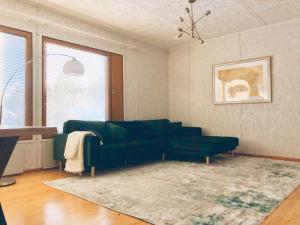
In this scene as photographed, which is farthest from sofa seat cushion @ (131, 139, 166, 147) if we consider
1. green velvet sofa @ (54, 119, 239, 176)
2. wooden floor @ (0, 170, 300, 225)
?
wooden floor @ (0, 170, 300, 225)

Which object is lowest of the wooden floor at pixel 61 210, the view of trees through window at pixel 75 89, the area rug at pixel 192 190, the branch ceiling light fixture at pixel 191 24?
the wooden floor at pixel 61 210

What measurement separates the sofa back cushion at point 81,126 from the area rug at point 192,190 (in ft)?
2.72

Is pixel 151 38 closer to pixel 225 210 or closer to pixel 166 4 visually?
pixel 166 4

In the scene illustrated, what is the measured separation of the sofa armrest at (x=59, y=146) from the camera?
3725 mm

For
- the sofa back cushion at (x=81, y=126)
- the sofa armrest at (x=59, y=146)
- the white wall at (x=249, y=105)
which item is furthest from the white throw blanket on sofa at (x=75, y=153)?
the white wall at (x=249, y=105)

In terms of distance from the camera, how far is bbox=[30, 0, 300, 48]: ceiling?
3885mm

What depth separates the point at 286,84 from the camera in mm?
4680

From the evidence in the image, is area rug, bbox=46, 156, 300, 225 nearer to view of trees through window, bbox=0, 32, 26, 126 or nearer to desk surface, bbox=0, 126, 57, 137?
desk surface, bbox=0, 126, 57, 137

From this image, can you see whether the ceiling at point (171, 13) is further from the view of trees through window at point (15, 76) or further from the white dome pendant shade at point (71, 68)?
the white dome pendant shade at point (71, 68)

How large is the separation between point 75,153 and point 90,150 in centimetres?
23

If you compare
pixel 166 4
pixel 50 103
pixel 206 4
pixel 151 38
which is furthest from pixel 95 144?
pixel 151 38

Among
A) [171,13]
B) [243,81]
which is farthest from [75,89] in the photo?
[243,81]

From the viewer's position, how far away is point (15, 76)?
Answer: 372 cm

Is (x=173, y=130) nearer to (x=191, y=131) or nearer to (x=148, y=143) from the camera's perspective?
(x=191, y=131)
